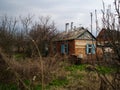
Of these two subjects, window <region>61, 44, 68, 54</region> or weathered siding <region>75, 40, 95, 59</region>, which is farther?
window <region>61, 44, 68, 54</region>

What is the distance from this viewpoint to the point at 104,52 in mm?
3820

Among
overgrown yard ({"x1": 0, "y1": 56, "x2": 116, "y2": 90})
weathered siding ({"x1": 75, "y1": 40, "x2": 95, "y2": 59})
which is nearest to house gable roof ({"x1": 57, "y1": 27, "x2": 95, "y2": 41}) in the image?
weathered siding ({"x1": 75, "y1": 40, "x2": 95, "y2": 59})

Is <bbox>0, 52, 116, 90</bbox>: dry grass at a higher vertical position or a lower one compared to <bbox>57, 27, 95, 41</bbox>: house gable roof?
lower

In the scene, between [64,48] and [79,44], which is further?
[64,48]

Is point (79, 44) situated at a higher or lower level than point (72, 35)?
lower

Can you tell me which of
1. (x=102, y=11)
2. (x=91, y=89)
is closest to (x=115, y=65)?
(x=102, y=11)

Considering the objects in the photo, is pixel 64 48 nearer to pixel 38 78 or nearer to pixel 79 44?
pixel 79 44

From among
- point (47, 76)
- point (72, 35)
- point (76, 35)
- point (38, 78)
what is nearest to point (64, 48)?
point (72, 35)

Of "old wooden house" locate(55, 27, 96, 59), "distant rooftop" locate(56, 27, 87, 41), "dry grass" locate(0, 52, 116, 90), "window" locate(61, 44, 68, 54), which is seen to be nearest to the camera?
"dry grass" locate(0, 52, 116, 90)

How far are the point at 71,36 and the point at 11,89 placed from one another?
1892cm

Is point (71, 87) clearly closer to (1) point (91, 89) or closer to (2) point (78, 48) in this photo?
(1) point (91, 89)

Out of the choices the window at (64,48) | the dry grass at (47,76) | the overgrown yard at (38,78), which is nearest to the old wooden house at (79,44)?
the window at (64,48)

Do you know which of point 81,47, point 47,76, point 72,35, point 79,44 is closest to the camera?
point 47,76

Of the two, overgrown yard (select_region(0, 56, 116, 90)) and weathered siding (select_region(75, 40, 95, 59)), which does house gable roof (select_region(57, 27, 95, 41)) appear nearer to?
weathered siding (select_region(75, 40, 95, 59))
